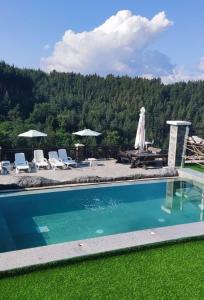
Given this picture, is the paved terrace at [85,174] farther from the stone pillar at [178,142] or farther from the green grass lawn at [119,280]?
the green grass lawn at [119,280]

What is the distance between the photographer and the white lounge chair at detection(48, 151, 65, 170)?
12.2m

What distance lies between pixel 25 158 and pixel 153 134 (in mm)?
27667

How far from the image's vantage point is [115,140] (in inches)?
1455

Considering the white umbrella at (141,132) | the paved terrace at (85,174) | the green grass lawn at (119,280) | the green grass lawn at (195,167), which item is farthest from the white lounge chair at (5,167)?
the green grass lawn at (195,167)

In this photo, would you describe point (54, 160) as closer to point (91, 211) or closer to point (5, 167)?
point (5, 167)

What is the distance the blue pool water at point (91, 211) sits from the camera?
7.29 metres

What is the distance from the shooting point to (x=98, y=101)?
53.9 meters

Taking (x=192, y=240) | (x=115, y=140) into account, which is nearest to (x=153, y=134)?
(x=115, y=140)

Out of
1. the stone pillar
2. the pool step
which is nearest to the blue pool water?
the pool step

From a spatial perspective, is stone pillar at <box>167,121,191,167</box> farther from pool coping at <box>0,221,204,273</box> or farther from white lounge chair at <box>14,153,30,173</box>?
pool coping at <box>0,221,204,273</box>

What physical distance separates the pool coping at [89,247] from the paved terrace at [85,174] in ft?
14.5

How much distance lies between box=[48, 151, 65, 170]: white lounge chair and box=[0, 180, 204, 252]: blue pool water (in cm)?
220

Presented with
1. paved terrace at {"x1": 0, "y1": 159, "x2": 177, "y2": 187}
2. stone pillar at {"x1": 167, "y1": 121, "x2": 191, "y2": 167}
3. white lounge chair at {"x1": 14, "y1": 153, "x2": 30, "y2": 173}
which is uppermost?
stone pillar at {"x1": 167, "y1": 121, "x2": 191, "y2": 167}

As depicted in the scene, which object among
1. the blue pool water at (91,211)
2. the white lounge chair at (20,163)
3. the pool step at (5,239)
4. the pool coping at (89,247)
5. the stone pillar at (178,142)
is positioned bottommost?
the pool step at (5,239)
